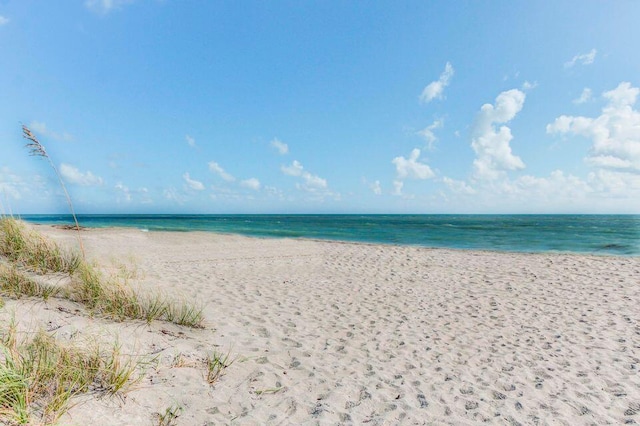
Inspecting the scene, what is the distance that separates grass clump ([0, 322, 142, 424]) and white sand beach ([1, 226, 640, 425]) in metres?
0.16

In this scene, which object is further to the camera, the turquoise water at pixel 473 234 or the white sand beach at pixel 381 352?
the turquoise water at pixel 473 234

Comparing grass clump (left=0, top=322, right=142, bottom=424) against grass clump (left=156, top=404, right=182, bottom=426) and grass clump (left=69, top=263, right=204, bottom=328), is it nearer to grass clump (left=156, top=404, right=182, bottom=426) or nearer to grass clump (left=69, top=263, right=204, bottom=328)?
grass clump (left=156, top=404, right=182, bottom=426)

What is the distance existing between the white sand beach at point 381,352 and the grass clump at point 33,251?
2.19 m

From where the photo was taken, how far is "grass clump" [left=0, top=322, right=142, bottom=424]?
9.19 ft

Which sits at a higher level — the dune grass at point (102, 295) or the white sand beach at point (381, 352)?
the dune grass at point (102, 295)

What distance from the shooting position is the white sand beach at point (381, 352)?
383cm

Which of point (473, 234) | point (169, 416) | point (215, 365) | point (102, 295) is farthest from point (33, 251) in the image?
point (473, 234)

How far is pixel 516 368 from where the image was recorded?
513 centimetres

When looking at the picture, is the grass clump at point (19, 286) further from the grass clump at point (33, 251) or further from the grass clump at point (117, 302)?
the grass clump at point (33, 251)

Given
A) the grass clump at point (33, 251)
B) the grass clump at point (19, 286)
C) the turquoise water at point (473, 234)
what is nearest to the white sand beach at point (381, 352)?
the grass clump at point (19, 286)

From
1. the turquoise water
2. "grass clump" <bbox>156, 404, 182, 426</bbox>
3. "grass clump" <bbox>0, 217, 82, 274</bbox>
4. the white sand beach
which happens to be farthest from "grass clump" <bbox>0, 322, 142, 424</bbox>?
the turquoise water

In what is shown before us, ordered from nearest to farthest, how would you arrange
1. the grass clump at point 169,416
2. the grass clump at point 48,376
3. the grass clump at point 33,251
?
the grass clump at point 48,376
the grass clump at point 169,416
the grass clump at point 33,251

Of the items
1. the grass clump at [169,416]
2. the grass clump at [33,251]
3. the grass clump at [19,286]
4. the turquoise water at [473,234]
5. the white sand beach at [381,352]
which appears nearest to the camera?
the grass clump at [169,416]

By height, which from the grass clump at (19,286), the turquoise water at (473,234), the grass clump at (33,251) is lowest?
the turquoise water at (473,234)
